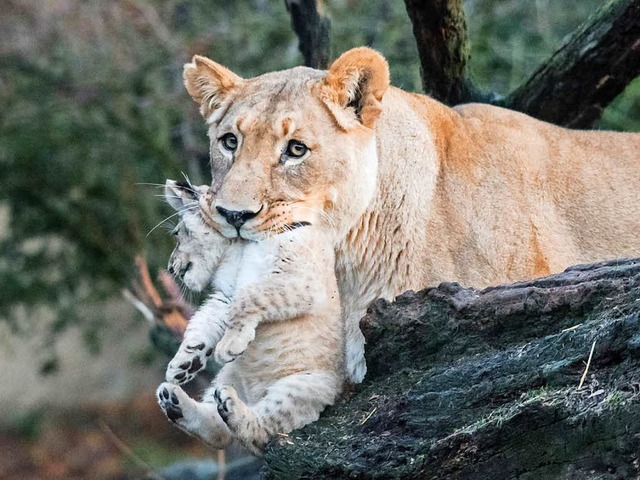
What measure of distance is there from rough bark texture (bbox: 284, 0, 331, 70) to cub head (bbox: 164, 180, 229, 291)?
139cm

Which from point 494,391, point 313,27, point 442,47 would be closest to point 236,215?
point 494,391

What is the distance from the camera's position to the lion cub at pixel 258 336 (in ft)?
11.7

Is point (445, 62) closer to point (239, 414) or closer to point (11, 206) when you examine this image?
point (239, 414)

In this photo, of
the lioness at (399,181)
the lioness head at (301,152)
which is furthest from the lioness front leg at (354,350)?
the lioness head at (301,152)

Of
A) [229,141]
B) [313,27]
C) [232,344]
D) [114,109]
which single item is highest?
[114,109]

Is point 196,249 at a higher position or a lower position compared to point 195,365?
higher

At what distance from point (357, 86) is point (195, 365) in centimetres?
113

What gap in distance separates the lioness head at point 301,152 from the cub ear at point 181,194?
21 cm

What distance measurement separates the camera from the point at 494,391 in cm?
299

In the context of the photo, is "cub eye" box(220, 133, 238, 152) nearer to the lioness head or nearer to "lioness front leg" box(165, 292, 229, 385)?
the lioness head

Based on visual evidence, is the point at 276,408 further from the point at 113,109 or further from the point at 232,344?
the point at 113,109

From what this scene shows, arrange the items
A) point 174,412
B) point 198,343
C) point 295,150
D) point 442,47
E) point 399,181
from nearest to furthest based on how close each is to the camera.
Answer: point 174,412 → point 198,343 → point 295,150 → point 399,181 → point 442,47

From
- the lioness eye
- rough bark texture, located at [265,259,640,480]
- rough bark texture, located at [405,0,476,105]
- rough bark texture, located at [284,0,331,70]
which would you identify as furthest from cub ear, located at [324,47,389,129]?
rough bark texture, located at [284,0,331,70]

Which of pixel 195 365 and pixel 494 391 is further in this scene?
pixel 195 365
